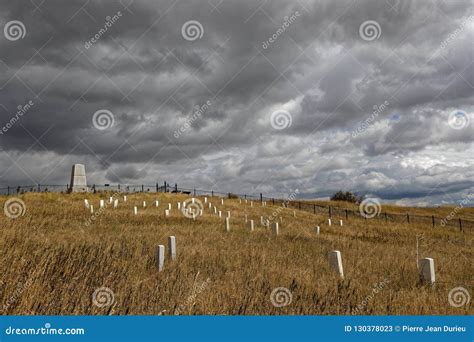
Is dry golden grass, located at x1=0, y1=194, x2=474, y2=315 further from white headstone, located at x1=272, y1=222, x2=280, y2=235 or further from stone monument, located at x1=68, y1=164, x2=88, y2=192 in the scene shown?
stone monument, located at x1=68, y1=164, x2=88, y2=192

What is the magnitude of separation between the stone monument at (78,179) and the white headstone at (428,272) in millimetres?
44109

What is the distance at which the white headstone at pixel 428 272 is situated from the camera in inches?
397

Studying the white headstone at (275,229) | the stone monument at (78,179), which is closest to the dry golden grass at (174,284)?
the white headstone at (275,229)

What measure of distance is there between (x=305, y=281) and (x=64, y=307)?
14.8ft

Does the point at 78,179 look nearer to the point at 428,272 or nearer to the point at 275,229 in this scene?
the point at 275,229

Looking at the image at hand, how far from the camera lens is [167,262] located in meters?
9.34

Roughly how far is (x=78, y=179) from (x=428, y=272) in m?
44.9

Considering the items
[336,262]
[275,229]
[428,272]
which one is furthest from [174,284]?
[275,229]

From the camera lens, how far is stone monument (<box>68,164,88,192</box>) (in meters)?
49.1

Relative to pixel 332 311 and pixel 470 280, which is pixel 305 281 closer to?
pixel 332 311

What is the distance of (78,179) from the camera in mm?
49469

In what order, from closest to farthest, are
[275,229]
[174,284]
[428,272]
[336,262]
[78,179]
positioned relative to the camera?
[174,284] < [428,272] < [336,262] < [275,229] < [78,179]

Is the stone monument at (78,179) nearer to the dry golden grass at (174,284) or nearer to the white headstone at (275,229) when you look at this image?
the white headstone at (275,229)

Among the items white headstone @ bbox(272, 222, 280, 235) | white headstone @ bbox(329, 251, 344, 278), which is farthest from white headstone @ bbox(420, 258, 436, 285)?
white headstone @ bbox(272, 222, 280, 235)
